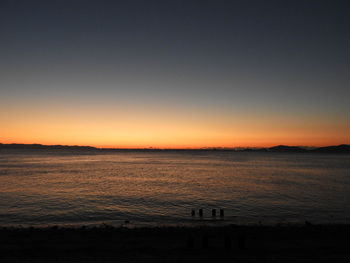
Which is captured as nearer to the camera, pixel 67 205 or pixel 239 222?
pixel 239 222

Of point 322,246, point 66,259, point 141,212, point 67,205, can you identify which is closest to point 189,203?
point 141,212

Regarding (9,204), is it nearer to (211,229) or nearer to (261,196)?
(211,229)

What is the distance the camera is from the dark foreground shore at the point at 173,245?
46.8ft

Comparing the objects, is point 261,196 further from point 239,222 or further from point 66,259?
point 66,259

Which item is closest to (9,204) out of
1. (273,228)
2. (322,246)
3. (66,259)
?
(66,259)

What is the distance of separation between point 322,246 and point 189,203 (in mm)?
19050

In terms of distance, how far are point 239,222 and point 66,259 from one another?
1699cm

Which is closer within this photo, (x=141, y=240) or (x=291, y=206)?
(x=141, y=240)

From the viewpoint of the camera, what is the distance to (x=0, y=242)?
16.5 meters

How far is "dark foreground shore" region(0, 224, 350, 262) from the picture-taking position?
46.8ft

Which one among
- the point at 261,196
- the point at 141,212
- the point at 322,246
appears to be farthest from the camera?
the point at 261,196

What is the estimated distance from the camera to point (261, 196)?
38781 millimetres

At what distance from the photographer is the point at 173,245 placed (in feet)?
54.0

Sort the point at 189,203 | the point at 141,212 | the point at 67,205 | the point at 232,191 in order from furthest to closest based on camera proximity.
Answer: the point at 232,191 < the point at 189,203 < the point at 67,205 < the point at 141,212
